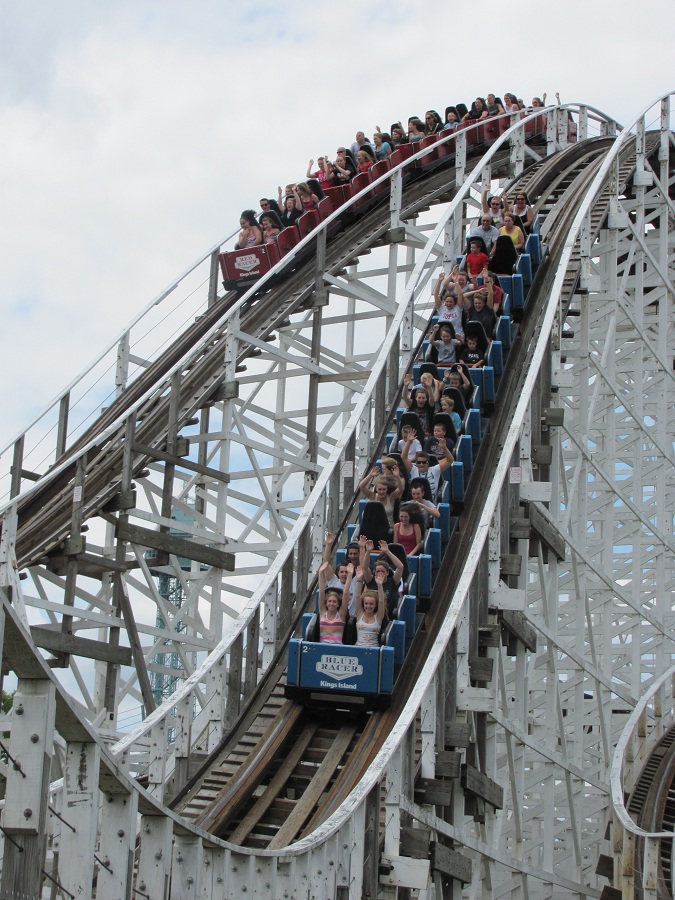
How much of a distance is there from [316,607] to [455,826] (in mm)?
1550

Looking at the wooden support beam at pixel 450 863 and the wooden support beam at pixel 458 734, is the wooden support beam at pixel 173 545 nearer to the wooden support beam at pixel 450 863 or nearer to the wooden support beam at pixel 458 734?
the wooden support beam at pixel 458 734

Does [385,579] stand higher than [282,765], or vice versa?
[385,579]

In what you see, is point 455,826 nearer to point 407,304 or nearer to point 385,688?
point 385,688

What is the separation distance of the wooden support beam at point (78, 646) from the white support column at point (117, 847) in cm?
612

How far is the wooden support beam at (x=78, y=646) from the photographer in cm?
1020

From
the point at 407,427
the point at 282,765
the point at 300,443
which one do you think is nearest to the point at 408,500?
the point at 407,427

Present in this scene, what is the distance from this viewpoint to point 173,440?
38.0ft

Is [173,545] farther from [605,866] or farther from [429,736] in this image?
[429,736]

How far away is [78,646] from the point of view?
10.5 meters

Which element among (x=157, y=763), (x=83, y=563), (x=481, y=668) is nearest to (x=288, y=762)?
(x=157, y=763)

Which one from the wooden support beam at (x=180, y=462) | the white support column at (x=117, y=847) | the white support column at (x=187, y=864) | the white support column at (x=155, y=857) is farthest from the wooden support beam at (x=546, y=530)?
the white support column at (x=117, y=847)

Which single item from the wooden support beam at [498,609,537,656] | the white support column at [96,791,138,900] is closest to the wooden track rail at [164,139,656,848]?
the wooden support beam at [498,609,537,656]

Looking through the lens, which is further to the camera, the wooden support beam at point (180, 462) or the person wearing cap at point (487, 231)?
the person wearing cap at point (487, 231)

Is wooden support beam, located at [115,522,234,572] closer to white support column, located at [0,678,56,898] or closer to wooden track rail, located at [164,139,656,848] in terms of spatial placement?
wooden track rail, located at [164,139,656,848]
